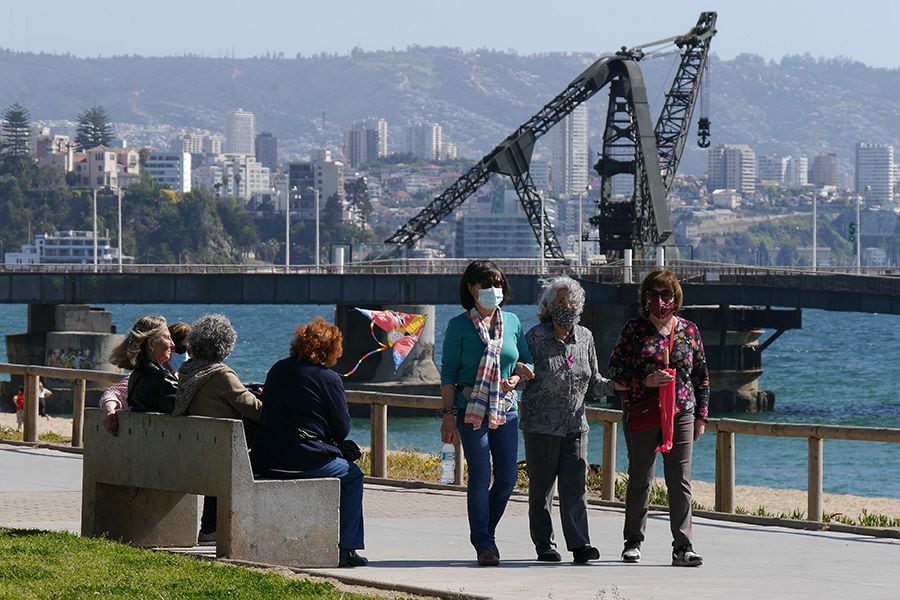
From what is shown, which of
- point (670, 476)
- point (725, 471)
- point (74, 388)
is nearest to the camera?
point (670, 476)

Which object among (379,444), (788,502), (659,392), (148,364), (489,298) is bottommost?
(788,502)

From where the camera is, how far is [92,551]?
472 inches

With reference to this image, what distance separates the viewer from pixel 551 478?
503 inches

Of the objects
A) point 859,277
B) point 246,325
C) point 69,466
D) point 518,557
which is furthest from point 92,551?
point 246,325

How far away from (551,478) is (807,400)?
254 feet

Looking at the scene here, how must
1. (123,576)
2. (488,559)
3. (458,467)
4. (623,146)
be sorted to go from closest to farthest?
(123,576)
(488,559)
(458,467)
(623,146)

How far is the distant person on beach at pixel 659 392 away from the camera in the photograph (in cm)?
1239

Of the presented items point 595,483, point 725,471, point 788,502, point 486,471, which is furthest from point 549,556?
point 788,502

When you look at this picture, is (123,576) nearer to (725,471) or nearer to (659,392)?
(659,392)

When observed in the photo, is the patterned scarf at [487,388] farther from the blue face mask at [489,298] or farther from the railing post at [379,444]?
the railing post at [379,444]

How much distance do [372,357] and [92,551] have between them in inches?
2499

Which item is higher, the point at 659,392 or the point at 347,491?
the point at 659,392

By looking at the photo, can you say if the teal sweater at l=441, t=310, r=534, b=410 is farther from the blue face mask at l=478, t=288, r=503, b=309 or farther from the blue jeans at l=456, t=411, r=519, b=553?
the blue jeans at l=456, t=411, r=519, b=553

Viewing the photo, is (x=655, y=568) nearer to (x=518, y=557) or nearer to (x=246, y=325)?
(x=518, y=557)
